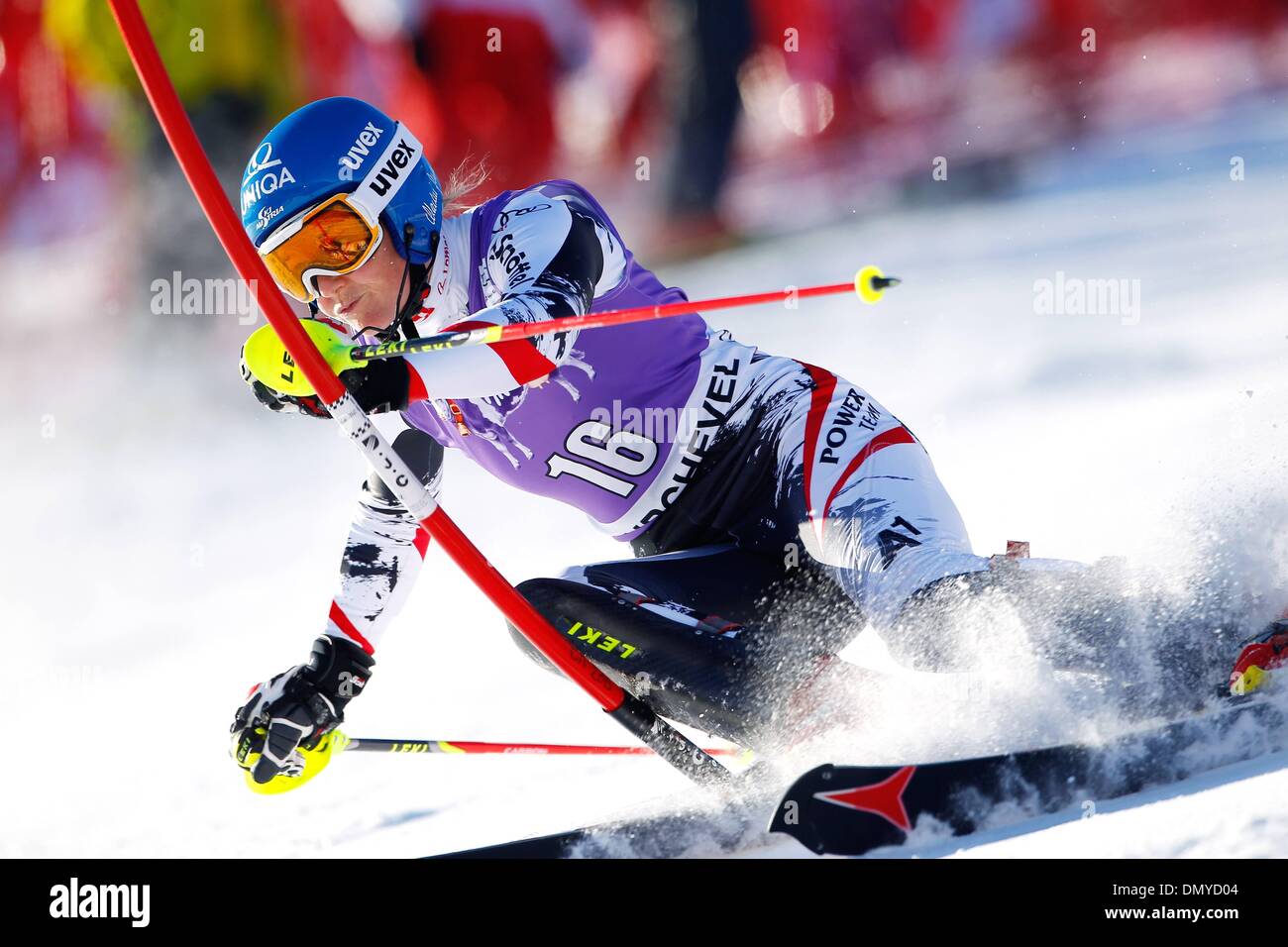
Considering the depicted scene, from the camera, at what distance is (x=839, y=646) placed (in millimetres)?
3035

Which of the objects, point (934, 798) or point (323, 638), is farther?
point (323, 638)

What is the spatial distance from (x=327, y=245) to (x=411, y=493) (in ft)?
1.85

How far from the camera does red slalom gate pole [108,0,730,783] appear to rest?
278 centimetres

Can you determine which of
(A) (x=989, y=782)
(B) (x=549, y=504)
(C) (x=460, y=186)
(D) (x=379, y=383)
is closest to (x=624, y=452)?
(D) (x=379, y=383)

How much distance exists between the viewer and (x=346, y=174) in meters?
2.84

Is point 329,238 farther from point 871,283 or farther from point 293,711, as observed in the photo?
point 871,283

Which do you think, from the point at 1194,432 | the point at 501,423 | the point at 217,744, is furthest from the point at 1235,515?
the point at 217,744

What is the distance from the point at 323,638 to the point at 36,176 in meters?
5.99

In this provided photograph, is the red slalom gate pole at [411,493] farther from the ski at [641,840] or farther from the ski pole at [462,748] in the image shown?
the ski pole at [462,748]

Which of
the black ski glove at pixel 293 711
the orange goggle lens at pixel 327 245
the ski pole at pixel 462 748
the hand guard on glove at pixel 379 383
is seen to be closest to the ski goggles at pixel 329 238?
the orange goggle lens at pixel 327 245

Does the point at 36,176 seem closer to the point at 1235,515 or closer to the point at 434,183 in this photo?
the point at 434,183

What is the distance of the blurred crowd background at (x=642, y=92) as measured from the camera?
313 inches

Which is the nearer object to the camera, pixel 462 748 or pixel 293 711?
pixel 293 711

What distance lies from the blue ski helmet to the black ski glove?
1020 mm
